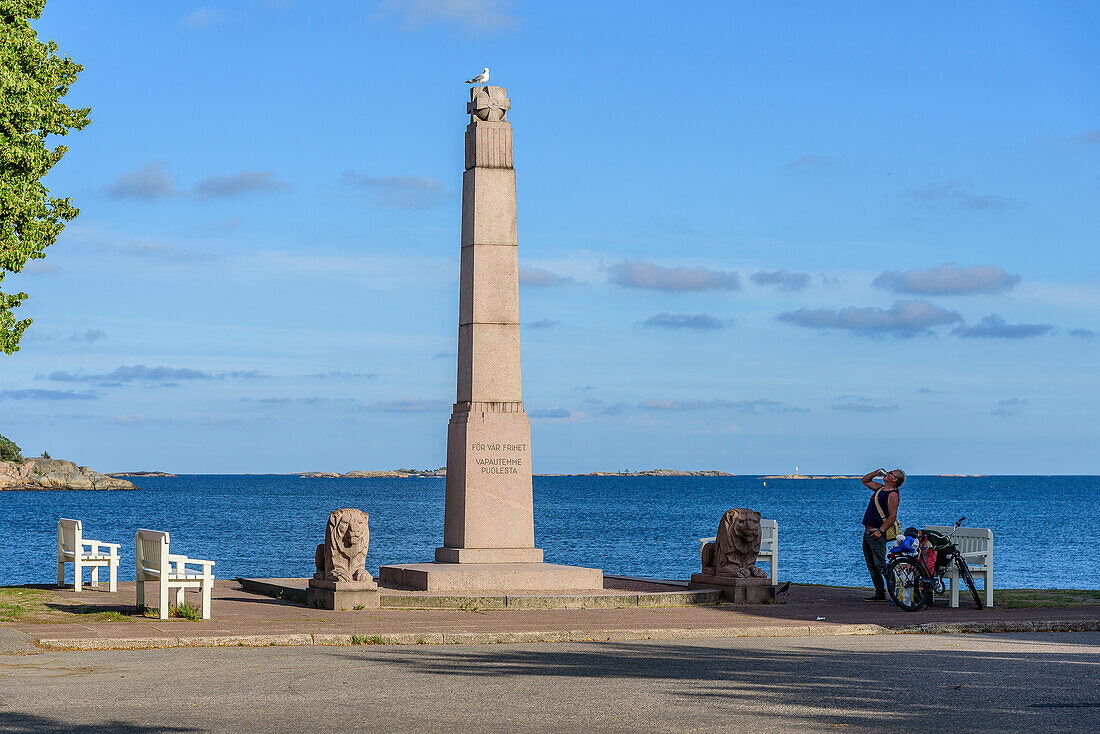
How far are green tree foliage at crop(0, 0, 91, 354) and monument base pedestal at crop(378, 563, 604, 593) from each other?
5718mm

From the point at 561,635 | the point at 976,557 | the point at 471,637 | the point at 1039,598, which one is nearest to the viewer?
the point at 471,637

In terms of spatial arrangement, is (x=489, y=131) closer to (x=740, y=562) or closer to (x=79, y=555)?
(x=740, y=562)

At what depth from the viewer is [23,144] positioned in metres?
16.3

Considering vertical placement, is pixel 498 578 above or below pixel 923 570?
below

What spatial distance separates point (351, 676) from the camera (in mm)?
10914

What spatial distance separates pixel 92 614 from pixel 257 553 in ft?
132

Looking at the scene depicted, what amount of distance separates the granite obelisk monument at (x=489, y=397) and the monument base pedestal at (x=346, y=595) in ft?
8.62

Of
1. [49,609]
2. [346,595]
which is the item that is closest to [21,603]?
[49,609]

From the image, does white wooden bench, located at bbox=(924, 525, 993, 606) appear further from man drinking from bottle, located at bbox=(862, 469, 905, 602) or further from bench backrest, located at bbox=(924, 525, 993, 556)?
man drinking from bottle, located at bbox=(862, 469, 905, 602)

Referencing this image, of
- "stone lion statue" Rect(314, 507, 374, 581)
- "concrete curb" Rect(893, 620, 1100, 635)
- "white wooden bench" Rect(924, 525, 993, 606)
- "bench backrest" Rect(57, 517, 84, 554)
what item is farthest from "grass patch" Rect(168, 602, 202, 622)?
"white wooden bench" Rect(924, 525, 993, 606)

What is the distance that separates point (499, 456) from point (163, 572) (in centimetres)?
570

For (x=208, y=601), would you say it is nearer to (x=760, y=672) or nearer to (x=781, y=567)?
(x=760, y=672)

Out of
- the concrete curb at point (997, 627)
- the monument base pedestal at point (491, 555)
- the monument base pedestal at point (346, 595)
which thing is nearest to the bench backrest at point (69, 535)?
the monument base pedestal at point (346, 595)

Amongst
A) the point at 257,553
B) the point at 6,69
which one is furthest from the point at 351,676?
the point at 257,553
